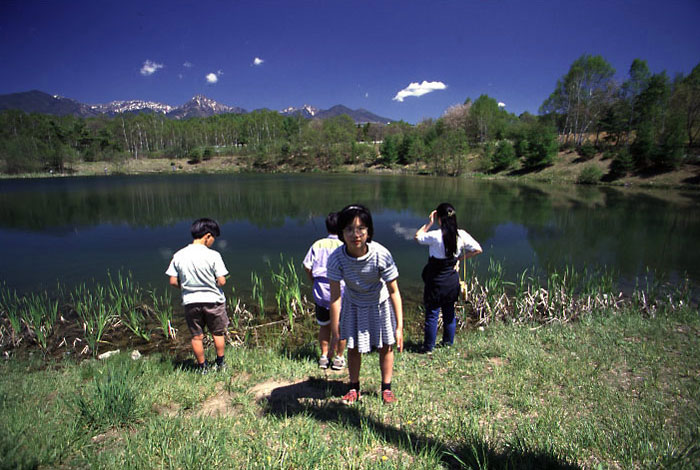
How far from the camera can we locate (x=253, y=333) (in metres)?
5.99

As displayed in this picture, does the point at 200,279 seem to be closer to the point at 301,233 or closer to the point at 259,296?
the point at 259,296

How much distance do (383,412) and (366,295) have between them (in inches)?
43.0

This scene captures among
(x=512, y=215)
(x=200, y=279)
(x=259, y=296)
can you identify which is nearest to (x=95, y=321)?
(x=259, y=296)

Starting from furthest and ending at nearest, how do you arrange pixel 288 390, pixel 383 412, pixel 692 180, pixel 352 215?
1. pixel 692 180
2. pixel 288 390
3. pixel 383 412
4. pixel 352 215

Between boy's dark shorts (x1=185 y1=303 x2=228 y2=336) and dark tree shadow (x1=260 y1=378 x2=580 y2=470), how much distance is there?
1020 millimetres

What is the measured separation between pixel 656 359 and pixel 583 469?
252 centimetres

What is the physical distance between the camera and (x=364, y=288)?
2684 mm

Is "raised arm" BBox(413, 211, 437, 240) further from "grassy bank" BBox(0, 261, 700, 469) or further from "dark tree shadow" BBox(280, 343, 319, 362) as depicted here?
"dark tree shadow" BBox(280, 343, 319, 362)

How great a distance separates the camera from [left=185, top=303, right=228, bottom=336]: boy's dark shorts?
143 inches

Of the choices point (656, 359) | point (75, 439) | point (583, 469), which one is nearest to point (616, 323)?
point (656, 359)

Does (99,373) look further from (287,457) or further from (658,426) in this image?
(658,426)

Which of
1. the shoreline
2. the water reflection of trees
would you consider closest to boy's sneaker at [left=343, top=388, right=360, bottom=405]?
the water reflection of trees

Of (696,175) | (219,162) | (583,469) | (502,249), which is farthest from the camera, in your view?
(219,162)

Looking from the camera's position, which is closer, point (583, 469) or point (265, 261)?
point (583, 469)
